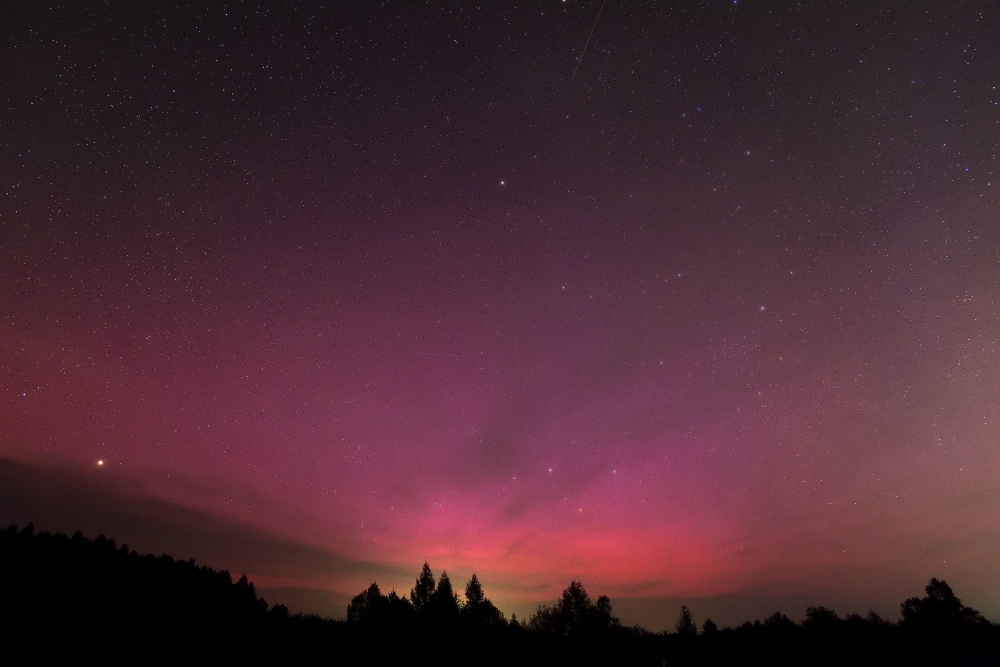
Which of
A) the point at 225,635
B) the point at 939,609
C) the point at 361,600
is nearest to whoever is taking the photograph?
the point at 225,635

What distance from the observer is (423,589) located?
269 feet

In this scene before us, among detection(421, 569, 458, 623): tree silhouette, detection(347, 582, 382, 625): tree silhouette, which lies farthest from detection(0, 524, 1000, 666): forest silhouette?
detection(347, 582, 382, 625): tree silhouette

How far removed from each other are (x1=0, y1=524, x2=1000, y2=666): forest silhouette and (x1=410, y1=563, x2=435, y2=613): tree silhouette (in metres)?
24.2

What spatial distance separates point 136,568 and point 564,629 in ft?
216

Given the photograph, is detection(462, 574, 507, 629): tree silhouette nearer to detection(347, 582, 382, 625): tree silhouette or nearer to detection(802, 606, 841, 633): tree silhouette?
detection(347, 582, 382, 625): tree silhouette

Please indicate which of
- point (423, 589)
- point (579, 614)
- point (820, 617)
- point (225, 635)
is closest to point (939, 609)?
point (820, 617)

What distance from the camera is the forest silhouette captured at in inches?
1062

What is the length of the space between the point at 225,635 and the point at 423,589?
54511 mm

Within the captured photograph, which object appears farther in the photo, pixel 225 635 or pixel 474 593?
pixel 474 593

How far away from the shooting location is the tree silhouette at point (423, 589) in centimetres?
8019

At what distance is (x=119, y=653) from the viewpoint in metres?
25.9

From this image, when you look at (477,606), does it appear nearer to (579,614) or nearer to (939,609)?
(579,614)

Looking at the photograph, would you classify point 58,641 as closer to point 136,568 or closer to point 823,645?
point 136,568

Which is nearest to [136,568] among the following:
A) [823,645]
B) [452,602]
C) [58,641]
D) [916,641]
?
[58,641]
